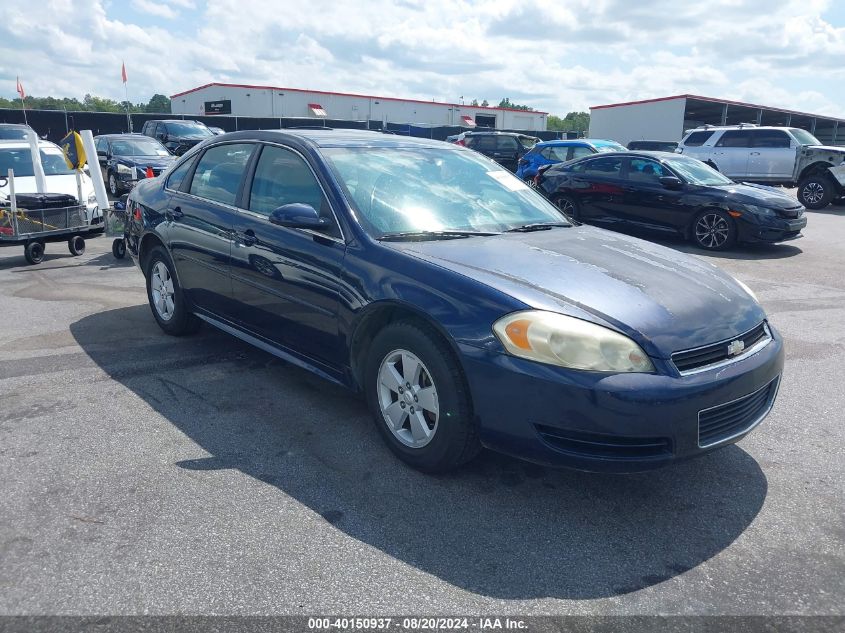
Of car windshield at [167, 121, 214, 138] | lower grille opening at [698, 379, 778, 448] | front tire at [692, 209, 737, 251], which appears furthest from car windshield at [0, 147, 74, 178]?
car windshield at [167, 121, 214, 138]

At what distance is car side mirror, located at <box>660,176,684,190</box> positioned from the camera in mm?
10820

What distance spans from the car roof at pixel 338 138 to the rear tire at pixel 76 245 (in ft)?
18.4

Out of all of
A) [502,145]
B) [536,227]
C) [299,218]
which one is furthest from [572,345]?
[502,145]

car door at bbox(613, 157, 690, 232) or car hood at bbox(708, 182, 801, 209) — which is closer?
car hood at bbox(708, 182, 801, 209)

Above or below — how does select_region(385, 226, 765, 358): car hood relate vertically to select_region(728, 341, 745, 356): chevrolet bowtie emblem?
above

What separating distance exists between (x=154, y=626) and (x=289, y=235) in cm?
231

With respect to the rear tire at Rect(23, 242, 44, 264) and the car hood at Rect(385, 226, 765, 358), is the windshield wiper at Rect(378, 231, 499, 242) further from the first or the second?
the rear tire at Rect(23, 242, 44, 264)

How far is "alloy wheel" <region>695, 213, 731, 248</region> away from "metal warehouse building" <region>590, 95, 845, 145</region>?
3350 cm

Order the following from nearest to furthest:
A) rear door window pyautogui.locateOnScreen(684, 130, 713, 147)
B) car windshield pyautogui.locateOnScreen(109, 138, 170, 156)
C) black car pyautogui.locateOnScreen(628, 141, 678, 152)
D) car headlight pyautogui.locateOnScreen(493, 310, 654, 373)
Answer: car headlight pyautogui.locateOnScreen(493, 310, 654, 373), car windshield pyautogui.locateOnScreen(109, 138, 170, 156), rear door window pyautogui.locateOnScreen(684, 130, 713, 147), black car pyautogui.locateOnScreen(628, 141, 678, 152)

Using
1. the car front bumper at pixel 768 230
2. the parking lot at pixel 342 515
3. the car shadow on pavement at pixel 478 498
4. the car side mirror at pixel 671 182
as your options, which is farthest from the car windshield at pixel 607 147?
the car shadow on pavement at pixel 478 498

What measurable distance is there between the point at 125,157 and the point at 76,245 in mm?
7282

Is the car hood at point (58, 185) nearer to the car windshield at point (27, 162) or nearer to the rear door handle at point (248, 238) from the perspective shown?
the car windshield at point (27, 162)

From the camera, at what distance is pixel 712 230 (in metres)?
10.7

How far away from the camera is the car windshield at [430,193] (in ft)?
12.8
